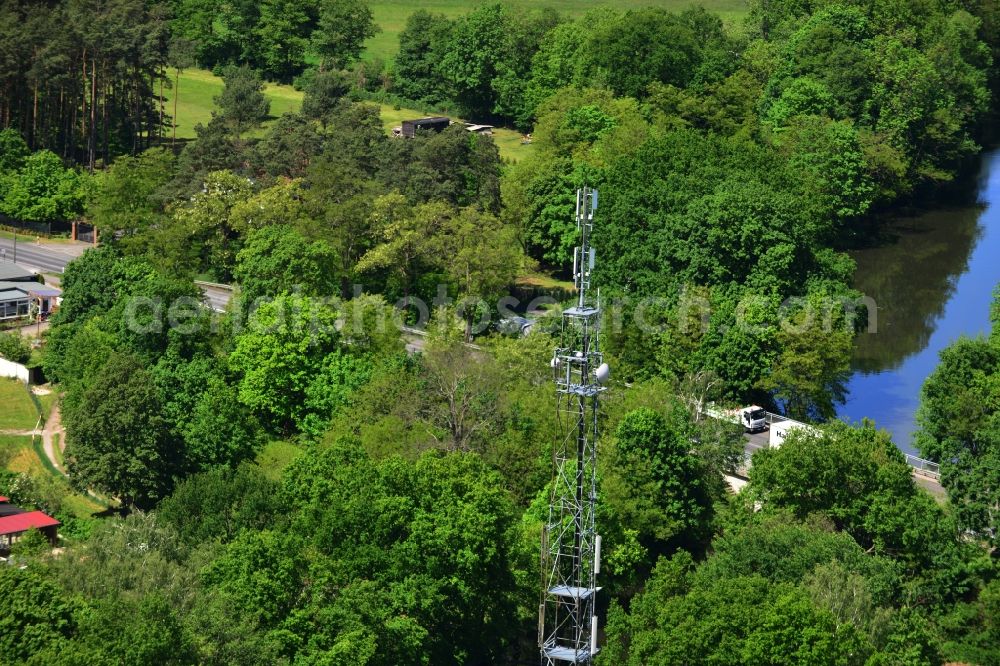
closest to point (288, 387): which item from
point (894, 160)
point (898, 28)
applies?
point (894, 160)

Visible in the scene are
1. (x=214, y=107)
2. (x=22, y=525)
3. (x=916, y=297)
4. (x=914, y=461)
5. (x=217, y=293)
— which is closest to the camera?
(x=22, y=525)

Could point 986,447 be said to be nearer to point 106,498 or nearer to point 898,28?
point 106,498

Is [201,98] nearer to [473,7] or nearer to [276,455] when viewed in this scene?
[473,7]

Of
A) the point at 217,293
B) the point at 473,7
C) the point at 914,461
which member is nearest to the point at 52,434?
the point at 217,293

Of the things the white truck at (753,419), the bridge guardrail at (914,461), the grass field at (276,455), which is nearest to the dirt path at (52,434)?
the grass field at (276,455)

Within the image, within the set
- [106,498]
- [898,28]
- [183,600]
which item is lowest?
[106,498]

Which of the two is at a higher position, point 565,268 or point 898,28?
point 898,28

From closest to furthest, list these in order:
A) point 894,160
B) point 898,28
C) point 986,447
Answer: point 986,447
point 894,160
point 898,28
